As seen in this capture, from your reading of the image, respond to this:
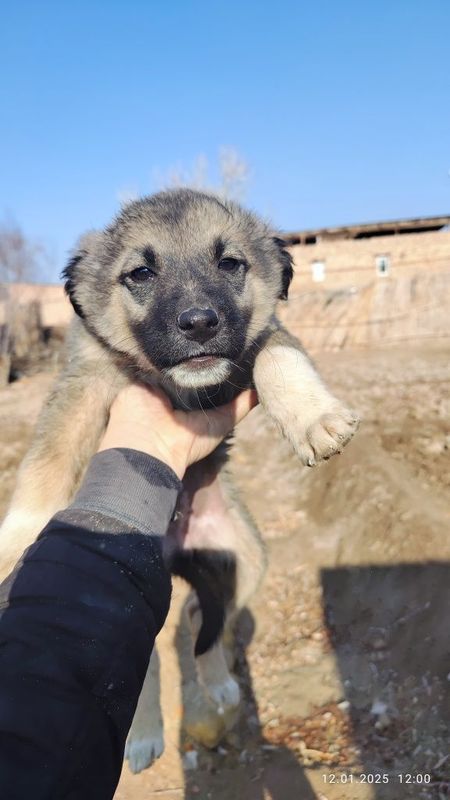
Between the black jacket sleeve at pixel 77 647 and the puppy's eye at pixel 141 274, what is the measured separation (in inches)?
55.5

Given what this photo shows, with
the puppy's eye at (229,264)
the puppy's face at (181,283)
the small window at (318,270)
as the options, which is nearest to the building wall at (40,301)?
the small window at (318,270)

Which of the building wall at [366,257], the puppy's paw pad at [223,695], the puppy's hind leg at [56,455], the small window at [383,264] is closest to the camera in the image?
the puppy's hind leg at [56,455]

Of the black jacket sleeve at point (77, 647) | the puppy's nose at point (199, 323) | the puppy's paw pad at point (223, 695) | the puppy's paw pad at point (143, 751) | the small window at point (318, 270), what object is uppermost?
the puppy's nose at point (199, 323)

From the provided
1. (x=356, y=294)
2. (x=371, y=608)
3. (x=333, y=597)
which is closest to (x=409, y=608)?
(x=371, y=608)

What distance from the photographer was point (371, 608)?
4105mm

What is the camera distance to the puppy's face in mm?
2361

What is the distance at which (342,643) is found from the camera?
4.00 meters

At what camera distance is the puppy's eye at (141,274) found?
108 inches

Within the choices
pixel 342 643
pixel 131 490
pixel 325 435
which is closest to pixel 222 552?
pixel 325 435

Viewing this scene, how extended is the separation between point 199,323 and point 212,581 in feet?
5.25

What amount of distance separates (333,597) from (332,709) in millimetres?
919

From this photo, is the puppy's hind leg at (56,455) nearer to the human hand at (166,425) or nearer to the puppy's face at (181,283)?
the human hand at (166,425)

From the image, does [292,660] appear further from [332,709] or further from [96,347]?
[96,347]

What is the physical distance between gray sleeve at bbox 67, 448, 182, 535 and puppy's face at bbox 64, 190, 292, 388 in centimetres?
55
